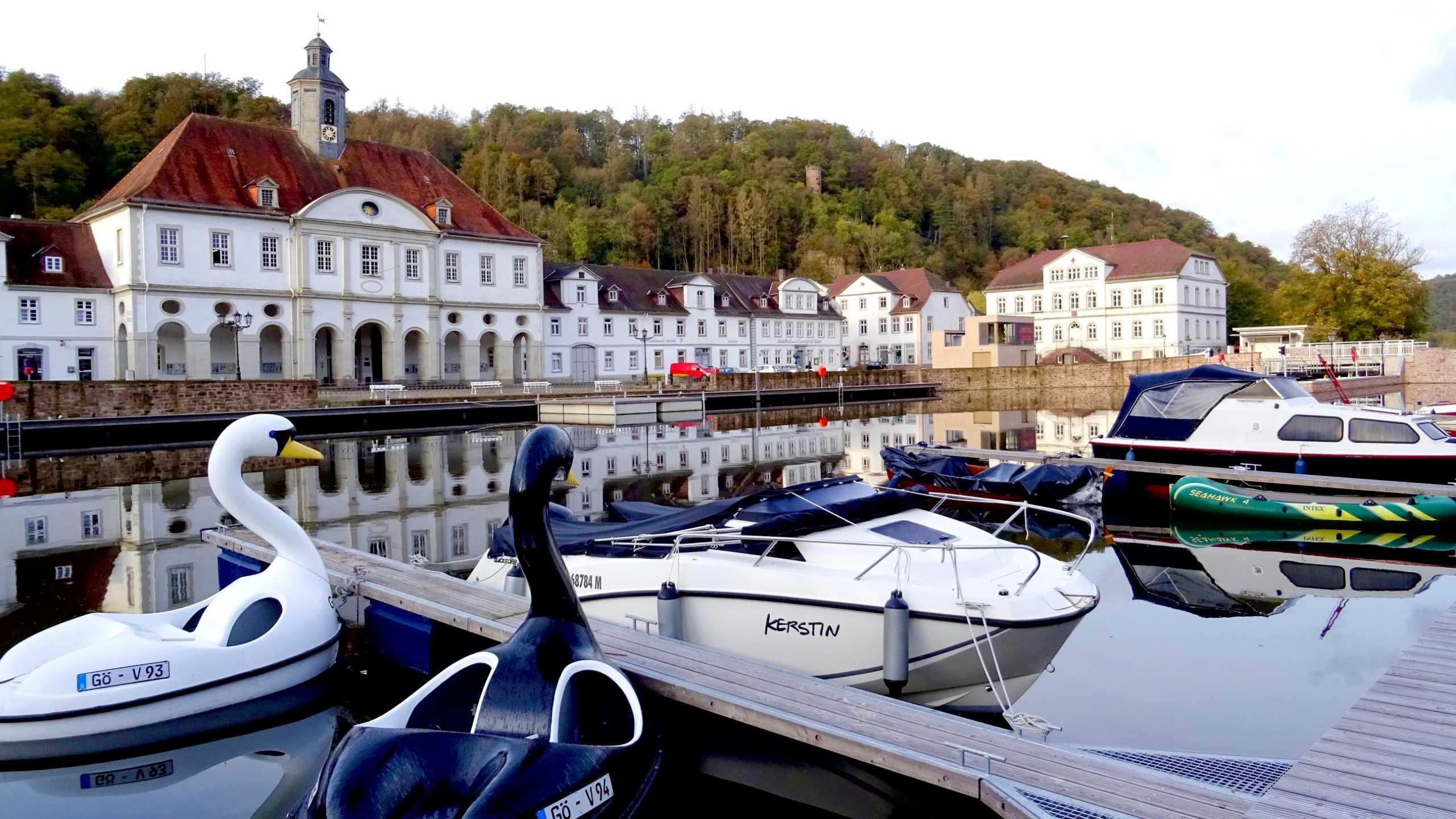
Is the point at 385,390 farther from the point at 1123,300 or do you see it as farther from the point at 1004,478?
the point at 1123,300

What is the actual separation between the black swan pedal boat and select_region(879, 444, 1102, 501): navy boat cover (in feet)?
48.4

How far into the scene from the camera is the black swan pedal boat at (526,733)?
4664 mm

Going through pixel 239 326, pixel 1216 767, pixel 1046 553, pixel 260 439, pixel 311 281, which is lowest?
pixel 1046 553

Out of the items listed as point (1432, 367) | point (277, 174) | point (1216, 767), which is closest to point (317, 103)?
point (277, 174)

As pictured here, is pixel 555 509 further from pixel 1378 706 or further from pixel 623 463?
pixel 623 463

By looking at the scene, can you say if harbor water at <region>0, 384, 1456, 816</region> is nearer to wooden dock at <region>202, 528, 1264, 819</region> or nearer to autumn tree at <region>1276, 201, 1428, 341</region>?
wooden dock at <region>202, 528, 1264, 819</region>

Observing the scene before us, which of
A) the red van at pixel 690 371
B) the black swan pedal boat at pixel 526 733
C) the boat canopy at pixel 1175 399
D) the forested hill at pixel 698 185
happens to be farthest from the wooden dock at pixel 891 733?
the forested hill at pixel 698 185

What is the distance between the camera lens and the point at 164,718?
736 centimetres

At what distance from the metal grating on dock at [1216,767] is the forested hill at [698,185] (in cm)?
7464

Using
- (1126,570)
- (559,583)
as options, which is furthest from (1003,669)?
(1126,570)

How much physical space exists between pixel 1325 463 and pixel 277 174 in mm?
48994

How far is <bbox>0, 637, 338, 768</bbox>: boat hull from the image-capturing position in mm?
6938

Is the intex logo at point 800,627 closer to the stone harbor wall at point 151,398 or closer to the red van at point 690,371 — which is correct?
the stone harbor wall at point 151,398

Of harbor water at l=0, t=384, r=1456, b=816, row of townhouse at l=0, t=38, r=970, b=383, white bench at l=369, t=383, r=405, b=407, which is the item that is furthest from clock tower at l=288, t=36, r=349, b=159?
harbor water at l=0, t=384, r=1456, b=816
